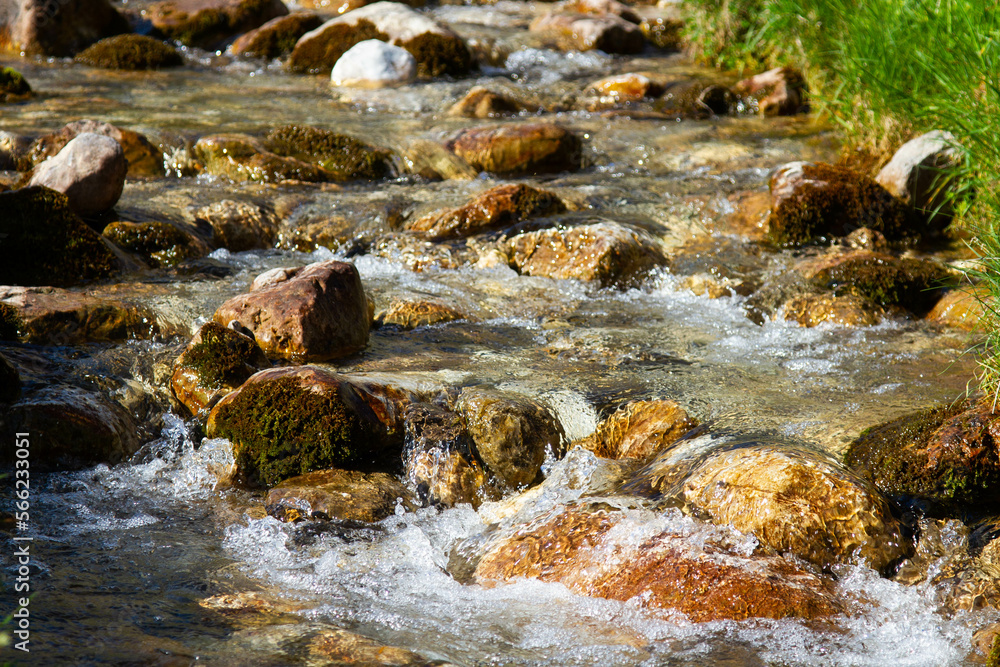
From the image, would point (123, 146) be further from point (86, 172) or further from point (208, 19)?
point (208, 19)

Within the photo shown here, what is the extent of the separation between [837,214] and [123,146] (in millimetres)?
7394

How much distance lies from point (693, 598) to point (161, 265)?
217 inches

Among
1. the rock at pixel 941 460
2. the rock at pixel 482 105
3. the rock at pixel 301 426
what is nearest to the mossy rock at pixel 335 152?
the rock at pixel 482 105

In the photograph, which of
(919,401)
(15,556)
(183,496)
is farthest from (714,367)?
(15,556)

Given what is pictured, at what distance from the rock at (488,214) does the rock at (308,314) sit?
217 cm

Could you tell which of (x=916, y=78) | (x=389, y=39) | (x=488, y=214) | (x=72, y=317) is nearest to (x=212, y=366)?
(x=72, y=317)

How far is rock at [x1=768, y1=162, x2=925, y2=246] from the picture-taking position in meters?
8.09

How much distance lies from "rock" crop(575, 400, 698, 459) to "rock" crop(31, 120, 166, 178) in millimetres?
6160

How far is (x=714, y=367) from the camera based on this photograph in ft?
19.6

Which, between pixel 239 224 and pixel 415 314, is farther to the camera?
pixel 239 224

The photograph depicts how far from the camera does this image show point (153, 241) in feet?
24.5

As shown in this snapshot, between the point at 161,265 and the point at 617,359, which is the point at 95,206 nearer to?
the point at 161,265

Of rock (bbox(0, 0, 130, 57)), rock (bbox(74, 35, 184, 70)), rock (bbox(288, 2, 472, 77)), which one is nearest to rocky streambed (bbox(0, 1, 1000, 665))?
rock (bbox(74, 35, 184, 70))

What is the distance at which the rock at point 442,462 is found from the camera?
489 centimetres
